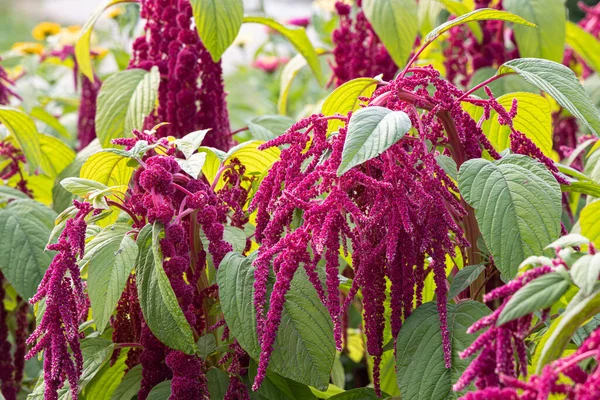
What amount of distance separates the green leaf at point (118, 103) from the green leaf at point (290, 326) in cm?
56

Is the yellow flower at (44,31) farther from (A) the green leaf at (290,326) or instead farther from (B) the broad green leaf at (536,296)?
(B) the broad green leaf at (536,296)

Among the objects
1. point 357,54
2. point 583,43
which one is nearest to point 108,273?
point 357,54

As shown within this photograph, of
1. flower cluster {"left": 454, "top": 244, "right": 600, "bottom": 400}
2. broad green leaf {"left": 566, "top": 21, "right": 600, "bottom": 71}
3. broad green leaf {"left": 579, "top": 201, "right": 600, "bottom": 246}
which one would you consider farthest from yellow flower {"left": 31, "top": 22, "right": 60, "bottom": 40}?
flower cluster {"left": 454, "top": 244, "right": 600, "bottom": 400}

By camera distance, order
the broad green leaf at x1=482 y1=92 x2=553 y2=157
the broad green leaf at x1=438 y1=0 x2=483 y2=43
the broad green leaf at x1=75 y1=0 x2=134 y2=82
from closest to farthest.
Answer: the broad green leaf at x1=482 y1=92 x2=553 y2=157
the broad green leaf at x1=75 y1=0 x2=134 y2=82
the broad green leaf at x1=438 y1=0 x2=483 y2=43

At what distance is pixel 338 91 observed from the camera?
1.01m

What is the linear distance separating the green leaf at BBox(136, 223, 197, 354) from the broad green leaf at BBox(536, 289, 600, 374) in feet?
1.19

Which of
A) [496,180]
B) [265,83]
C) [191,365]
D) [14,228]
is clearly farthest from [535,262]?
[265,83]

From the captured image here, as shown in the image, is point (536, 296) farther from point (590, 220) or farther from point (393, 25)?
point (393, 25)

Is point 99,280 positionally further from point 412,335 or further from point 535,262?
point 535,262

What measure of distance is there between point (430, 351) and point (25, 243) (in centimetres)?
69

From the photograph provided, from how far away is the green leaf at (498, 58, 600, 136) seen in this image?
2.80 feet

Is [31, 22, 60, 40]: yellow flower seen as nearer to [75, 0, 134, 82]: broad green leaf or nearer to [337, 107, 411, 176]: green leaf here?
[75, 0, 134, 82]: broad green leaf

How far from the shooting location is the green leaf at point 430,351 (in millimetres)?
795

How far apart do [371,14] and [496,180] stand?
75 cm
